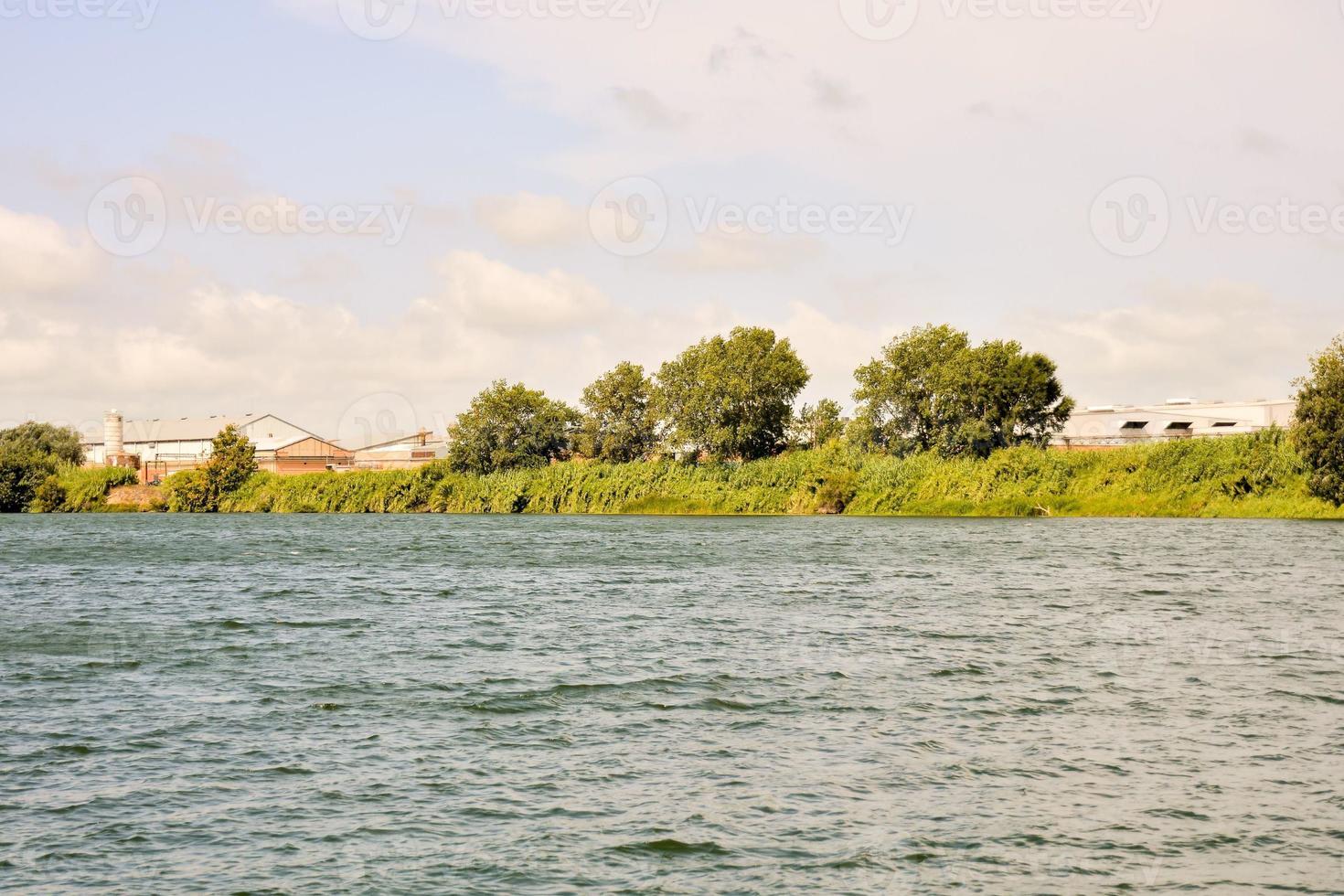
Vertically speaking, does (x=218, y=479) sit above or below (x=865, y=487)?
above

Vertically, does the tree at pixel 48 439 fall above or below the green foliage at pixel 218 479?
above

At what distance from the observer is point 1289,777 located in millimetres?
16281

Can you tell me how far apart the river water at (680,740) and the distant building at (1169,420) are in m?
95.8

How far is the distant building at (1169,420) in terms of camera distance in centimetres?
12850

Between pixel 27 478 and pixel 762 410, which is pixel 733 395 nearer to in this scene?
pixel 762 410

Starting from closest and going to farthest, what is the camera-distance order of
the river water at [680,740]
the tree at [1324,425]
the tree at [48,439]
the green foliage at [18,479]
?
the river water at [680,740], the tree at [1324,425], the green foliage at [18,479], the tree at [48,439]

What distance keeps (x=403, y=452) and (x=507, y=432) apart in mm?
44699

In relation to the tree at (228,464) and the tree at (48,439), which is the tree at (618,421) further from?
the tree at (48,439)

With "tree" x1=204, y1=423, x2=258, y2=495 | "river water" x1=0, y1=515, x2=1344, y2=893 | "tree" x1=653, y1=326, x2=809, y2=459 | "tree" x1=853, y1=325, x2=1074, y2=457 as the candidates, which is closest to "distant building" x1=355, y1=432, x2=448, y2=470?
"tree" x1=204, y1=423, x2=258, y2=495

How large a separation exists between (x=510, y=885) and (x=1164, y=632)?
72.0 ft

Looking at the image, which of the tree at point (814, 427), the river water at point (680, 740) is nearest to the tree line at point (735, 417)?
the tree at point (814, 427)

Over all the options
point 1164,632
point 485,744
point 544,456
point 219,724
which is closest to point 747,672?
point 485,744

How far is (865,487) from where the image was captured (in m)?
101

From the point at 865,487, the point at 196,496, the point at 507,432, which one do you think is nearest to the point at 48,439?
the point at 196,496
